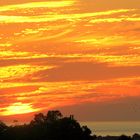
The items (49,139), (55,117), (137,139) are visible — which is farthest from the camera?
(137,139)

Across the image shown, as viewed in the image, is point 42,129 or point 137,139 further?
point 137,139

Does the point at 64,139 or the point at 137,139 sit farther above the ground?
the point at 137,139

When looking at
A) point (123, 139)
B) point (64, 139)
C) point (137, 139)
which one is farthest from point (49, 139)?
point (137, 139)

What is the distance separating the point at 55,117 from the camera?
124m

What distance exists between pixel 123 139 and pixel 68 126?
35627 millimetres

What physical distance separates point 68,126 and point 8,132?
30.3ft

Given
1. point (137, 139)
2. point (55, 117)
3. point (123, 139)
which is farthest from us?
point (137, 139)

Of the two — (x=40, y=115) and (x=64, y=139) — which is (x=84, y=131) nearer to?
(x=64, y=139)

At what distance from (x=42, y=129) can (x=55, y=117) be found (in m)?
10.0

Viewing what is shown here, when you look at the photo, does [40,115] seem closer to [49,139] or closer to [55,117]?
[55,117]

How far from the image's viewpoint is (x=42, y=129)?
114375mm

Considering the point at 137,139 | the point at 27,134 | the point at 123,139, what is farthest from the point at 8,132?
the point at 137,139

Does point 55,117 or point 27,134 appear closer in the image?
point 27,134

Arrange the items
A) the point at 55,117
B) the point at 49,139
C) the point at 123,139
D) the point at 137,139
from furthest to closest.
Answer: the point at 137,139
the point at 123,139
the point at 55,117
the point at 49,139
